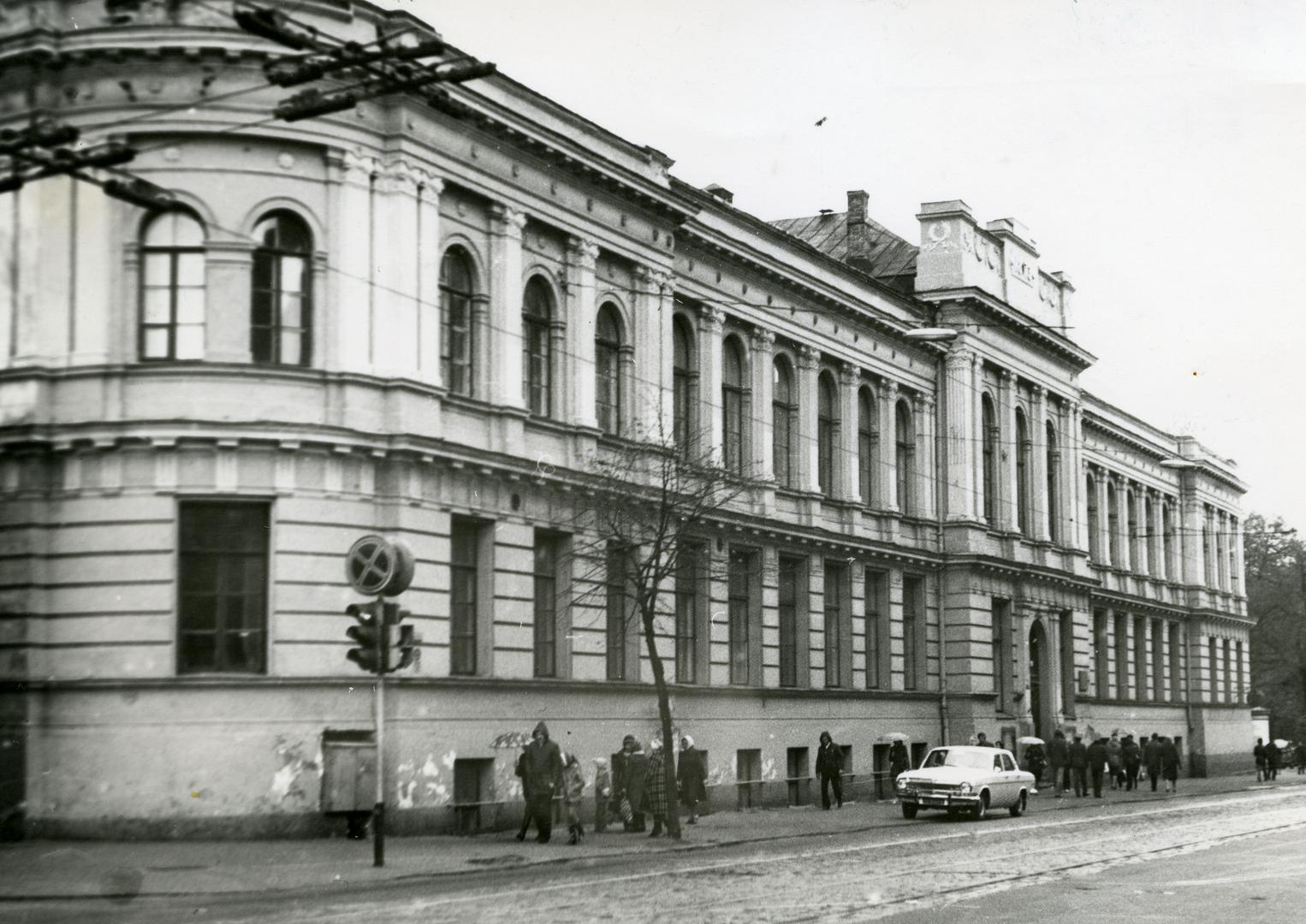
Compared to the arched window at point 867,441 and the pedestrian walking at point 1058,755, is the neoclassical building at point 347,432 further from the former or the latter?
the pedestrian walking at point 1058,755

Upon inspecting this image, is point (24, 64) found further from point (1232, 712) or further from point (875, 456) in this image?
point (1232, 712)

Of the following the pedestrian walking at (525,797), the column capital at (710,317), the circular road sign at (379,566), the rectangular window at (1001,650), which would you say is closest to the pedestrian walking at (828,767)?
the column capital at (710,317)

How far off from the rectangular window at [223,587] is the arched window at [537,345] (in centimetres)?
714

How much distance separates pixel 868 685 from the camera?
4778cm

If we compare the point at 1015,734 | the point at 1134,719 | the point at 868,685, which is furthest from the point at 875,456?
the point at 1134,719

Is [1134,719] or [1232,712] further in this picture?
[1232,712]

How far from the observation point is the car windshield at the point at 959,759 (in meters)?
37.5

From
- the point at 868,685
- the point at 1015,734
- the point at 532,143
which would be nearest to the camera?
the point at 532,143

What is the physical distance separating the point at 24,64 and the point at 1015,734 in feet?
120

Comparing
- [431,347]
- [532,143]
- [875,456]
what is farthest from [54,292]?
[875,456]

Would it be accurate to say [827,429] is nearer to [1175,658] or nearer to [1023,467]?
[1023,467]

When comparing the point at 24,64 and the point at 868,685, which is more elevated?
the point at 24,64

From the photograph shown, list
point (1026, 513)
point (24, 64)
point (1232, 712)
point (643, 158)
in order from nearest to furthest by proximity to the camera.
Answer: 1. point (24, 64)
2. point (643, 158)
3. point (1026, 513)
4. point (1232, 712)

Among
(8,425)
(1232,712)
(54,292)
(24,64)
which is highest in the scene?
(24,64)
